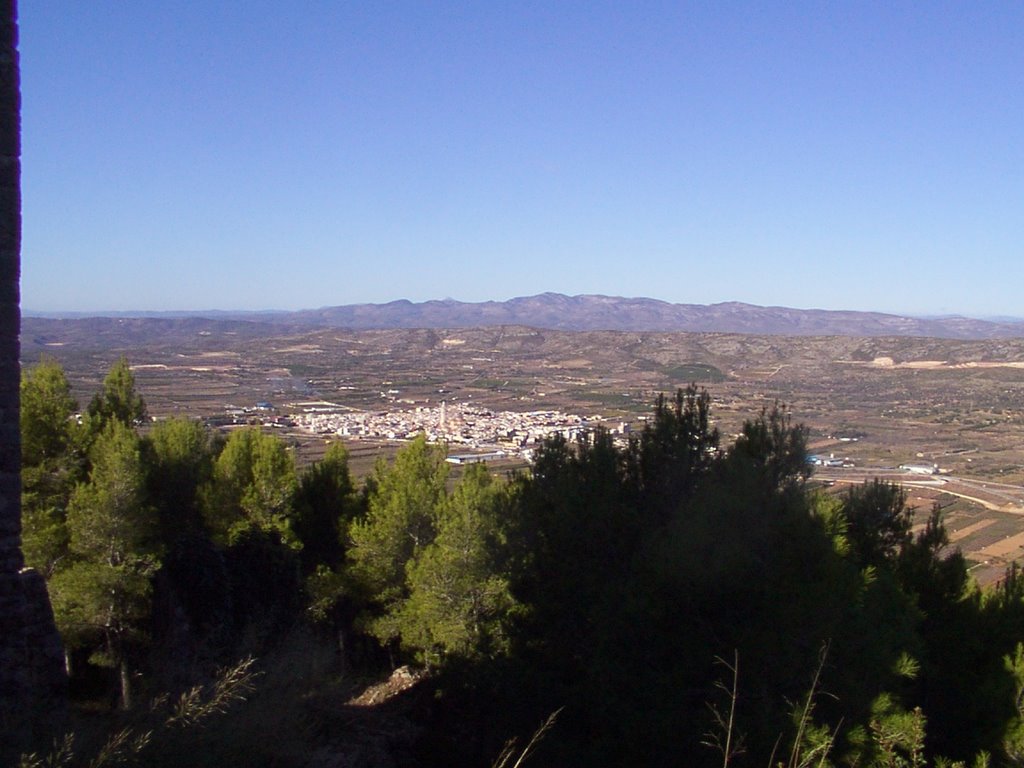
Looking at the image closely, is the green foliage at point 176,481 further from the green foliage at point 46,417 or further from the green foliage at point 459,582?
the green foliage at point 459,582

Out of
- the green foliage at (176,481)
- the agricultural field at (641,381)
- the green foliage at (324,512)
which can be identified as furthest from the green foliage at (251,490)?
the agricultural field at (641,381)

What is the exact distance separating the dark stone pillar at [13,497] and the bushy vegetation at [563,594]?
0.91 metres

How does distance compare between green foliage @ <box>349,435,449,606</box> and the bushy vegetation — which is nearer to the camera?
the bushy vegetation

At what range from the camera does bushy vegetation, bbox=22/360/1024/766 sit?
680 cm

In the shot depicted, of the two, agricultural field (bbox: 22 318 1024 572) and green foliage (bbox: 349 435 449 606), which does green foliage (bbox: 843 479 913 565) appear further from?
green foliage (bbox: 349 435 449 606)

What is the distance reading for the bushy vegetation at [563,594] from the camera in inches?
268

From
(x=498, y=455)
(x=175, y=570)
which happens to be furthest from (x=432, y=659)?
(x=498, y=455)

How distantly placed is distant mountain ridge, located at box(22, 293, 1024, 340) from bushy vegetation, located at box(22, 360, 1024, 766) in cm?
5544

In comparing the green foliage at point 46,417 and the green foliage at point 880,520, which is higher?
the green foliage at point 46,417

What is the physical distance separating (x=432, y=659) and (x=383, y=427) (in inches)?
628

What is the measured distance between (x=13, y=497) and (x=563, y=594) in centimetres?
474

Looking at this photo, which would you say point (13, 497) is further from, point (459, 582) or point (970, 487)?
point (970, 487)

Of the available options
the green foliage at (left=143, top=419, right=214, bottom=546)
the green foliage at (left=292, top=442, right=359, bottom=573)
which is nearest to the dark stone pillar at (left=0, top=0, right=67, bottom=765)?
the green foliage at (left=143, top=419, right=214, bottom=546)

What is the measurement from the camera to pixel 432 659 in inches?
398
